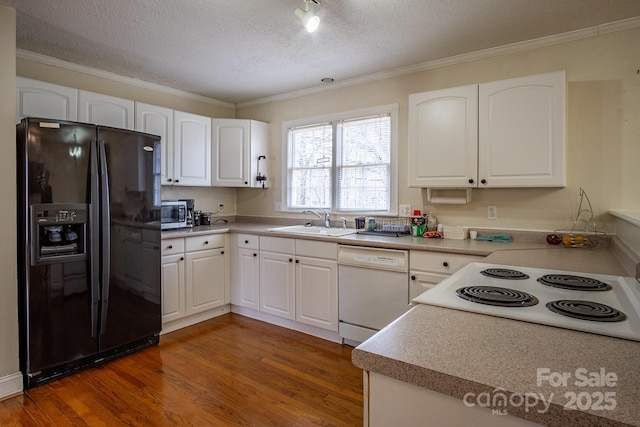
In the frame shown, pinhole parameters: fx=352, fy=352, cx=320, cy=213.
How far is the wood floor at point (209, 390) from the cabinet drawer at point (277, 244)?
2.62 feet

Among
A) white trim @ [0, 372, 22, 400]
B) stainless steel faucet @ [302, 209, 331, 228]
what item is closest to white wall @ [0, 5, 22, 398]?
white trim @ [0, 372, 22, 400]

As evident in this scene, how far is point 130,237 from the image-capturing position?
272cm

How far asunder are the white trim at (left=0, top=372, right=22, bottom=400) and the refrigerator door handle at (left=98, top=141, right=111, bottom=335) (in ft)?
1.63

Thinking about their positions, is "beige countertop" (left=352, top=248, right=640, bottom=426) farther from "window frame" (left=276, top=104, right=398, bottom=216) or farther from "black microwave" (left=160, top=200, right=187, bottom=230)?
"black microwave" (left=160, top=200, right=187, bottom=230)

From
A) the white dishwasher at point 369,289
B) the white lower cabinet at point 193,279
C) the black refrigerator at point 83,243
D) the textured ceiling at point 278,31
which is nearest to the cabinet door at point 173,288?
the white lower cabinet at point 193,279

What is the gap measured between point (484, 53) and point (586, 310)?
247 cm

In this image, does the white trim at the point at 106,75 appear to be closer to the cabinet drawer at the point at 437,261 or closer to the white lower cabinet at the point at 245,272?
the white lower cabinet at the point at 245,272

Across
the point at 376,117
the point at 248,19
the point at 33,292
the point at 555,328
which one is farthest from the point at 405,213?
the point at 33,292

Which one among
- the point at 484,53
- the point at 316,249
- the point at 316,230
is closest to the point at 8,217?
the point at 316,249

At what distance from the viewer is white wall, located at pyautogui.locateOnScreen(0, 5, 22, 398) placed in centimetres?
217

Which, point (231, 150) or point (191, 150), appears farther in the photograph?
point (231, 150)

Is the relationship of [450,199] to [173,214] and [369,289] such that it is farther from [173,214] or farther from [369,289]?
[173,214]

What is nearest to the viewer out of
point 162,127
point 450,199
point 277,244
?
point 450,199

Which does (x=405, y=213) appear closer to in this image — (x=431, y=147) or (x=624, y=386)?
(x=431, y=147)
